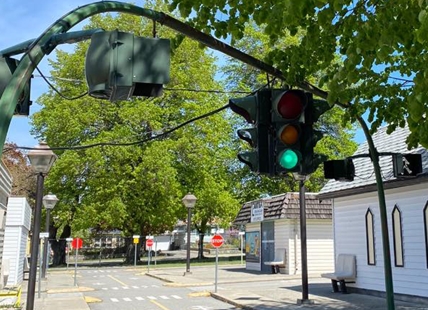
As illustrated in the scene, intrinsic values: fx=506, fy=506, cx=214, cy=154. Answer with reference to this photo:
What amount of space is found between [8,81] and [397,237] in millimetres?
14009

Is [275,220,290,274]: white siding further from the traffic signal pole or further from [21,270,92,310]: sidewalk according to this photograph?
the traffic signal pole

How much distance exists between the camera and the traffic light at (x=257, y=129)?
5.11 m

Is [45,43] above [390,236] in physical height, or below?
above

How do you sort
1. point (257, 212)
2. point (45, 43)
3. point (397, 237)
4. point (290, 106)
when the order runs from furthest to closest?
point (257, 212), point (397, 237), point (290, 106), point (45, 43)

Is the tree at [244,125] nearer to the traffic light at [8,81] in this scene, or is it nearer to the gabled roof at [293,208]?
the gabled roof at [293,208]

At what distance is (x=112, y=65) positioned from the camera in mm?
3705

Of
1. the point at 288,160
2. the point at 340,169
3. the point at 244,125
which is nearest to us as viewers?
the point at 288,160

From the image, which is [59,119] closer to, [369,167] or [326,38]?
[369,167]

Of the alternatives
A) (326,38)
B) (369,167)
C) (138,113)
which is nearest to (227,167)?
(138,113)

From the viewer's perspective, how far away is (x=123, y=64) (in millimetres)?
3746

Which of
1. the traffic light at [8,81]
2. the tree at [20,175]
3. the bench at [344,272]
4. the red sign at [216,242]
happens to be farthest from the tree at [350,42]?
the tree at [20,175]

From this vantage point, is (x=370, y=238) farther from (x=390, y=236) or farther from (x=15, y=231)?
(x=15, y=231)

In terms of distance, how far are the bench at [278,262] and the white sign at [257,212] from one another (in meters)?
2.48

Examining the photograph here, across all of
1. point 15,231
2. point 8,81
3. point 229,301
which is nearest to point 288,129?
point 8,81
